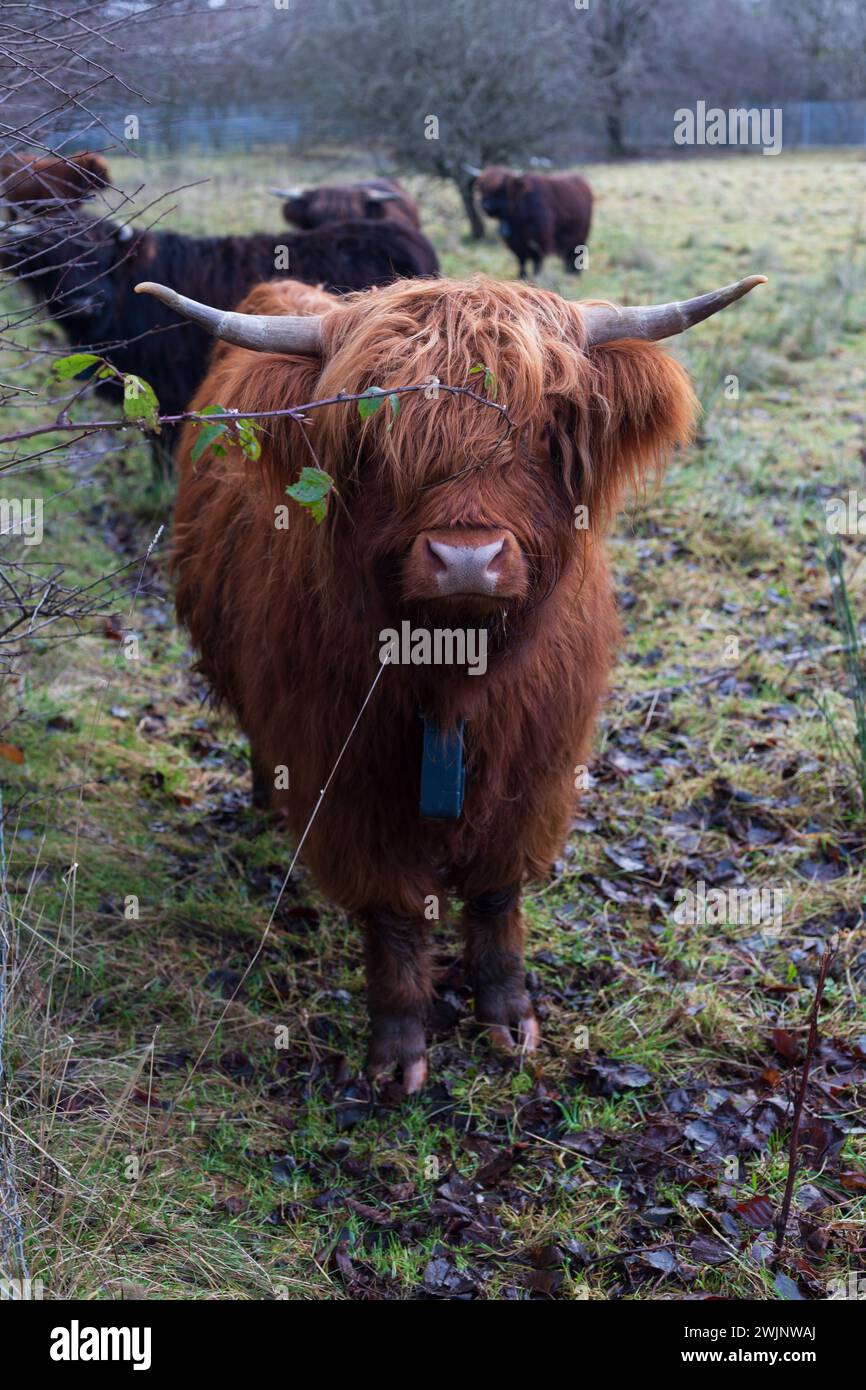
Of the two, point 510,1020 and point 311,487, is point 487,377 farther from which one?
point 510,1020

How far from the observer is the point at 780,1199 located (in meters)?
2.66

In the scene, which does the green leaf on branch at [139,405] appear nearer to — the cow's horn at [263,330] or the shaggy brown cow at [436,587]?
the shaggy brown cow at [436,587]

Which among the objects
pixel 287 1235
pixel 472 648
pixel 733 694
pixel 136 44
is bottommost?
pixel 287 1235

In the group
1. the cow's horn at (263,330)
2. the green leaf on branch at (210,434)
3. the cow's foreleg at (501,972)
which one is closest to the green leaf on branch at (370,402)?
the green leaf on branch at (210,434)

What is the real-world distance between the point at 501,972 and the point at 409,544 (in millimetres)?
1522

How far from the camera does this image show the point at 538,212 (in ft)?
48.1

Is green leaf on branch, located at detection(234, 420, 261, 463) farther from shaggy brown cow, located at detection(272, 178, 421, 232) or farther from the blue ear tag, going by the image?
shaggy brown cow, located at detection(272, 178, 421, 232)

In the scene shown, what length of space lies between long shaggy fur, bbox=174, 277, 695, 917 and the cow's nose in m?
0.10

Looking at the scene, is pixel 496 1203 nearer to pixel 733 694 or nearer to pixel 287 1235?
pixel 287 1235

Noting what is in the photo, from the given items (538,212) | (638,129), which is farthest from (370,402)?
(638,129)

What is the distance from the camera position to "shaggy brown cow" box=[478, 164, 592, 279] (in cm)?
1468

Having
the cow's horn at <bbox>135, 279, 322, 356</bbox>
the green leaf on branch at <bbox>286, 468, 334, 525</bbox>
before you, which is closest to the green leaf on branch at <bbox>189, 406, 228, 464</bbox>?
the green leaf on branch at <bbox>286, 468, 334, 525</bbox>

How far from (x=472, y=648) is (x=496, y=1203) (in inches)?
55.5
